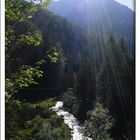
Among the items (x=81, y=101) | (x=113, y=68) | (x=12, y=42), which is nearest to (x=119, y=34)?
(x=113, y=68)

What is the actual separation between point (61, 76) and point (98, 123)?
42cm

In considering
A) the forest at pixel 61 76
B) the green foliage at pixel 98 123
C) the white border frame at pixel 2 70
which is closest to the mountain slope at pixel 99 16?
the forest at pixel 61 76

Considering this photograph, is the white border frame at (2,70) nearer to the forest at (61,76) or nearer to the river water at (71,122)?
the forest at (61,76)

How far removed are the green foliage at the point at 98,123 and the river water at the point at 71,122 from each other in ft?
0.18

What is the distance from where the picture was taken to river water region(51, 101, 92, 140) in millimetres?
2598

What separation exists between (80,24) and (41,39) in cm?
30

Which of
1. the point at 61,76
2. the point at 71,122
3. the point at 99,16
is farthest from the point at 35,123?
the point at 99,16

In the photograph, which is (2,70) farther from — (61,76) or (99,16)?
(99,16)

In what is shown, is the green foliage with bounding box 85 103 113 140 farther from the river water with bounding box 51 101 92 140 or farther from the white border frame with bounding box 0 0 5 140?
the white border frame with bounding box 0 0 5 140

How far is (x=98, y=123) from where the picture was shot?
8.74 ft

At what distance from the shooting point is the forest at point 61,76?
254 centimetres

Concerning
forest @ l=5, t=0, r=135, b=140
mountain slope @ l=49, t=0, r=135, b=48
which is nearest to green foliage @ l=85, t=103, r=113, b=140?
forest @ l=5, t=0, r=135, b=140

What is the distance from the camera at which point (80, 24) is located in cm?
271

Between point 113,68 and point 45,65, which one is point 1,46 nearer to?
point 45,65
